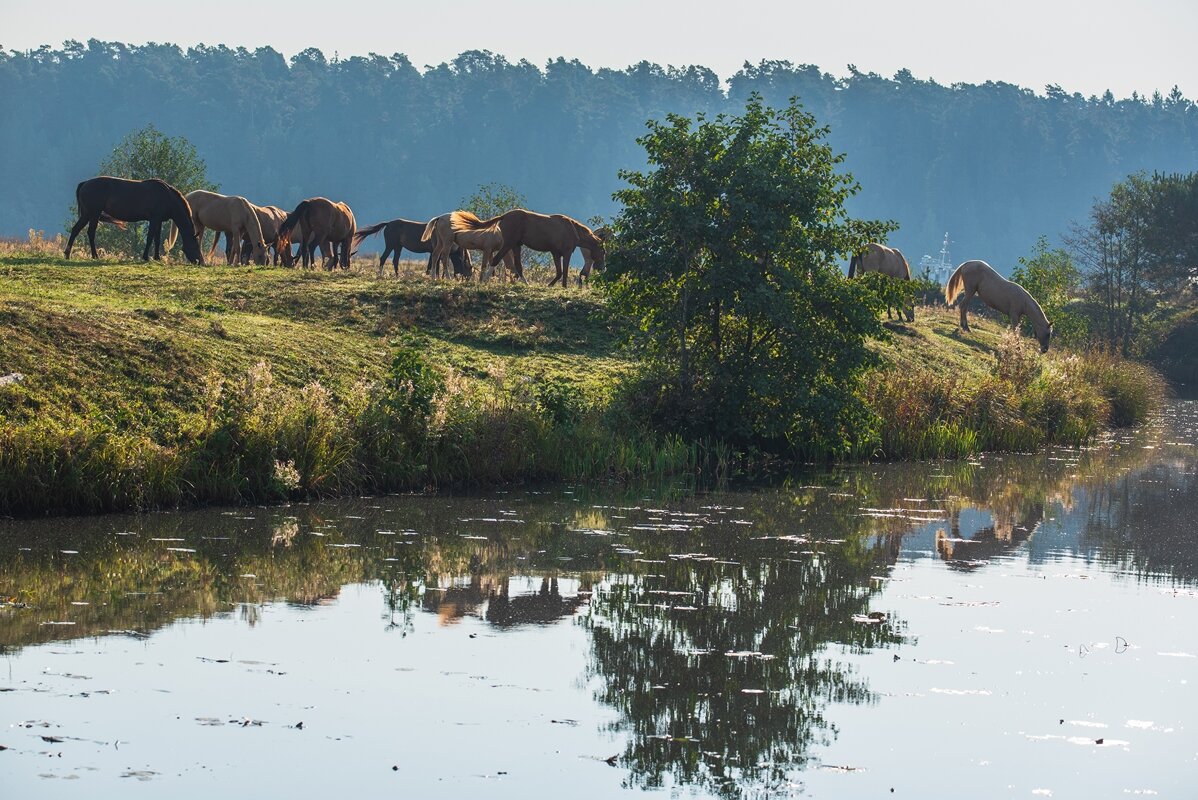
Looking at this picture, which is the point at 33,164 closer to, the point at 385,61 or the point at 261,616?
the point at 385,61

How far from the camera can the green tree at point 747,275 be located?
2027 cm

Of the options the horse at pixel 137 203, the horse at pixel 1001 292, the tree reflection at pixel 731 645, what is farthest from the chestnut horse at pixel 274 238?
the tree reflection at pixel 731 645

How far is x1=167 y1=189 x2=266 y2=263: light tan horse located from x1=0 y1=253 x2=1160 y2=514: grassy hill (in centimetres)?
433

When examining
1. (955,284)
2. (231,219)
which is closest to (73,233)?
(231,219)

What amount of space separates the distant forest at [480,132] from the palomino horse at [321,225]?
127 meters

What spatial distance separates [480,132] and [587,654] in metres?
173

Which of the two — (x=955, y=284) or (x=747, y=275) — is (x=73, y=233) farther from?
(x=955, y=284)

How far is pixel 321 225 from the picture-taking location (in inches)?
1307

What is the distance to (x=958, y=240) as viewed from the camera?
609 ft

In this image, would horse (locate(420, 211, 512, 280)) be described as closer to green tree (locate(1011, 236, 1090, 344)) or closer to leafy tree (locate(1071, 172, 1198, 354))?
green tree (locate(1011, 236, 1090, 344))

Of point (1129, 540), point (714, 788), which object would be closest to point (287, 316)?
point (1129, 540)

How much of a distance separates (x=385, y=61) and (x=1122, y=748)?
18607 centimetres

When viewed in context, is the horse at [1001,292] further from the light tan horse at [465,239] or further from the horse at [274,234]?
the horse at [274,234]

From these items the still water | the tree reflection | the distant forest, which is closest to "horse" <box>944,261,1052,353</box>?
the still water
